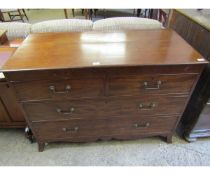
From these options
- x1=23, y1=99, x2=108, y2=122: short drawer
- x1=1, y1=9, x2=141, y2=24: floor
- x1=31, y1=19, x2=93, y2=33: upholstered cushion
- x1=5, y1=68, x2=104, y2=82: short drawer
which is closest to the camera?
x1=5, y1=68, x2=104, y2=82: short drawer

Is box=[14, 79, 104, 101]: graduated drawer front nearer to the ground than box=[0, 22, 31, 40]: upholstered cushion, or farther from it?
nearer to the ground

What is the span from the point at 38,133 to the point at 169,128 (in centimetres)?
97

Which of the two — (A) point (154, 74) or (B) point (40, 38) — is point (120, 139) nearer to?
(A) point (154, 74)

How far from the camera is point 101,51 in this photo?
3.30 feet

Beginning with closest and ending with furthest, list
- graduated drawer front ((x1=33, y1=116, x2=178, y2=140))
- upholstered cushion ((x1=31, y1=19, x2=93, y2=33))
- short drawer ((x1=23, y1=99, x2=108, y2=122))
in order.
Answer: short drawer ((x1=23, y1=99, x2=108, y2=122)) → graduated drawer front ((x1=33, y1=116, x2=178, y2=140)) → upholstered cushion ((x1=31, y1=19, x2=93, y2=33))

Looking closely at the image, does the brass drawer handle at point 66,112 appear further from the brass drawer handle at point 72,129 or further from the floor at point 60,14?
the floor at point 60,14

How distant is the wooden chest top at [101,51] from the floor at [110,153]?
78 cm

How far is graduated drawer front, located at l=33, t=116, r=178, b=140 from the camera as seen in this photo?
120cm

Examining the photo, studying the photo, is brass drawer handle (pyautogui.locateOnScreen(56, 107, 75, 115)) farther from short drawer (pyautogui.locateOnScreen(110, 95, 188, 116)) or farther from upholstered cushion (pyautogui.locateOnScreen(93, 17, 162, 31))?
Answer: upholstered cushion (pyautogui.locateOnScreen(93, 17, 162, 31))

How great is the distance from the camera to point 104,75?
937 mm

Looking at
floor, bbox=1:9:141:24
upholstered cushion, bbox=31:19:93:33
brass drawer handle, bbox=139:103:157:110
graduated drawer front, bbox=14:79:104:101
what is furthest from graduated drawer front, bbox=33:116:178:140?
floor, bbox=1:9:141:24

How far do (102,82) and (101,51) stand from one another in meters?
0.19

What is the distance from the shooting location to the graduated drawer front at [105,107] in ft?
3.51
